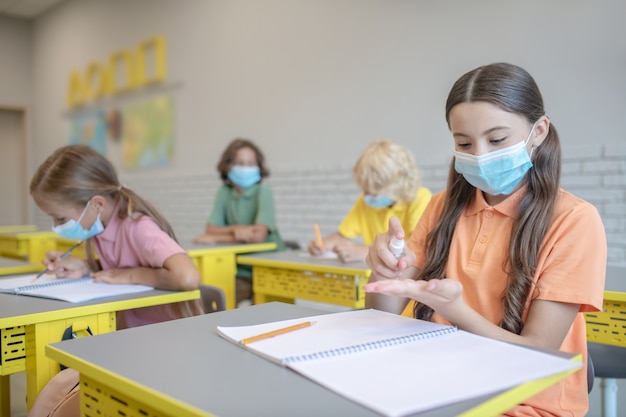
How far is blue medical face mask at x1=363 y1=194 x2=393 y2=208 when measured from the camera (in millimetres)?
2475

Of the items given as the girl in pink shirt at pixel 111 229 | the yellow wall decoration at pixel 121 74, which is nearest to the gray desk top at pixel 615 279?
the girl in pink shirt at pixel 111 229

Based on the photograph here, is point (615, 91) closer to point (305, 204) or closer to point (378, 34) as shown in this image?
point (378, 34)

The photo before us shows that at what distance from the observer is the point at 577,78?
295cm

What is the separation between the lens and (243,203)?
346 cm

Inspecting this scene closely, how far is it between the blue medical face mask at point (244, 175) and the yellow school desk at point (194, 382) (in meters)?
2.31

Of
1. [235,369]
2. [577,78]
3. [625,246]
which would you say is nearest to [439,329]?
[235,369]

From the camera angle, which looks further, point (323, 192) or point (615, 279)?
point (323, 192)

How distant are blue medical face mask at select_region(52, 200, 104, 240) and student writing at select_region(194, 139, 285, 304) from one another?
1296 mm

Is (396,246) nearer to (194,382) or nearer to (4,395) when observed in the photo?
(194,382)

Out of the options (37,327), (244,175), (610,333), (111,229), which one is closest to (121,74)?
(244,175)

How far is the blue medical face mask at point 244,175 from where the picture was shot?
133 inches

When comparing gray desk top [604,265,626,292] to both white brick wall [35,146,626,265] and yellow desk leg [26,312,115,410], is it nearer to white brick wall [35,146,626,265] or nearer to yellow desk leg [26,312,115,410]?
white brick wall [35,146,626,265]

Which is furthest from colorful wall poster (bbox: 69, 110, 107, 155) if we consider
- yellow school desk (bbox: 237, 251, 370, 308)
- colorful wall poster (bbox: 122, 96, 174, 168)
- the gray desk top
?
the gray desk top

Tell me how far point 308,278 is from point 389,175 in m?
0.56
